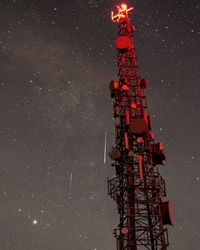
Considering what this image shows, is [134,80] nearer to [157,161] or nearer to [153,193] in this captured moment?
[157,161]

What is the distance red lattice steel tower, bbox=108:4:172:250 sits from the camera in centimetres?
2139

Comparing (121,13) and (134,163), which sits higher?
(121,13)

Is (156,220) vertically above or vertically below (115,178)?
below

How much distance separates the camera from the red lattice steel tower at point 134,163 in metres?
21.4

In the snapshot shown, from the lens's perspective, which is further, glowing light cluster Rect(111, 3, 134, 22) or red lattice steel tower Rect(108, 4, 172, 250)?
glowing light cluster Rect(111, 3, 134, 22)

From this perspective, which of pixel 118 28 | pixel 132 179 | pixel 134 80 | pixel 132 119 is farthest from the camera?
pixel 118 28

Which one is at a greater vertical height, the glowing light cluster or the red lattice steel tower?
the glowing light cluster

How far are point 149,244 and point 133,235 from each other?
40.8 inches

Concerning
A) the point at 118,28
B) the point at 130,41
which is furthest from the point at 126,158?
the point at 118,28

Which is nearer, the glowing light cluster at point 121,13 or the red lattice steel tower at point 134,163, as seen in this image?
the red lattice steel tower at point 134,163

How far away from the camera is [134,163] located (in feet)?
76.7

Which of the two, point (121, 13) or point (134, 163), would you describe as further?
point (121, 13)

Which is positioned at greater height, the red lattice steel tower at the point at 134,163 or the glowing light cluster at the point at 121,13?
the glowing light cluster at the point at 121,13

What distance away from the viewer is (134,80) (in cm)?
2656
